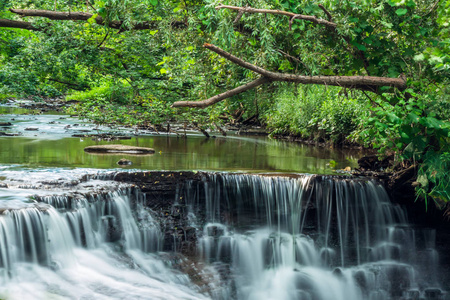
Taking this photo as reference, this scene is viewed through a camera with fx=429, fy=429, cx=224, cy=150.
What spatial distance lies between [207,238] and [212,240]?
0.09 meters

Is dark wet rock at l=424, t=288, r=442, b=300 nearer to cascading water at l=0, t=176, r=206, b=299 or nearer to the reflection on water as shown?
the reflection on water

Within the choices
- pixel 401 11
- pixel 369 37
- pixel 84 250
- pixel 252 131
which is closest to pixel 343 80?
pixel 369 37

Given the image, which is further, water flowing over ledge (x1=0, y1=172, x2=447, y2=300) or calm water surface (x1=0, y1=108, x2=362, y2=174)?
calm water surface (x1=0, y1=108, x2=362, y2=174)

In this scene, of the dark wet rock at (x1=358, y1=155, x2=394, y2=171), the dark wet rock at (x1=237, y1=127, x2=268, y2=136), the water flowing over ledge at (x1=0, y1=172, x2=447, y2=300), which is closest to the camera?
the water flowing over ledge at (x1=0, y1=172, x2=447, y2=300)

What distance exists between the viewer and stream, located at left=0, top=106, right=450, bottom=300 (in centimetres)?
602

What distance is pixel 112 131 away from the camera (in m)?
16.9

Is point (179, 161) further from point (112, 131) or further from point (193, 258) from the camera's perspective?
point (112, 131)

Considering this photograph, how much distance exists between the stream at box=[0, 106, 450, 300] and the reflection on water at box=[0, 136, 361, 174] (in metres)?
0.94

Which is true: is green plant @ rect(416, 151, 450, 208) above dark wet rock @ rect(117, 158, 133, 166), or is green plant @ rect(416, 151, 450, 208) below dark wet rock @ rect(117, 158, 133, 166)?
below

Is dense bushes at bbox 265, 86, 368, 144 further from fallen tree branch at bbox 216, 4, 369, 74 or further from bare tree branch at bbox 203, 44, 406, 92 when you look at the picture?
bare tree branch at bbox 203, 44, 406, 92

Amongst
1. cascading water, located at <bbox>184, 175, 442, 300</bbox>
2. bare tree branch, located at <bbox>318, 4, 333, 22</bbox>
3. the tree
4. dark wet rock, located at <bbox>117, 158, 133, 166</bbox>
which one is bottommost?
cascading water, located at <bbox>184, 175, 442, 300</bbox>

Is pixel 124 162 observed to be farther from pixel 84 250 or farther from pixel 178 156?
pixel 84 250

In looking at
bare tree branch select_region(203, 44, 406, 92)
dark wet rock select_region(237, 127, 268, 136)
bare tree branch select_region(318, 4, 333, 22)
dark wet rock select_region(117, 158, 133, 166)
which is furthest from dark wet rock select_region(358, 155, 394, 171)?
dark wet rock select_region(237, 127, 268, 136)

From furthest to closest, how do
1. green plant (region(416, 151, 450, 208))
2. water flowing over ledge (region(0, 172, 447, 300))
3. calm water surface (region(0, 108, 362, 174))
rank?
calm water surface (region(0, 108, 362, 174)) < green plant (region(416, 151, 450, 208)) < water flowing over ledge (region(0, 172, 447, 300))
